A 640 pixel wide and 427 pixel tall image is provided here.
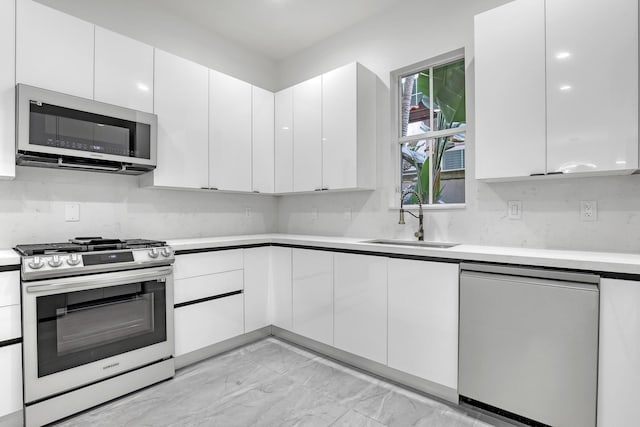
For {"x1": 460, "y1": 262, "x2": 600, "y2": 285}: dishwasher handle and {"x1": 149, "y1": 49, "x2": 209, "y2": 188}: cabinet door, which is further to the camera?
{"x1": 149, "y1": 49, "x2": 209, "y2": 188}: cabinet door

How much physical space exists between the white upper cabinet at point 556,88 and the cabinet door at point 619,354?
0.67 metres

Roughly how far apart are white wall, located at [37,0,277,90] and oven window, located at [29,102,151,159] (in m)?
0.96

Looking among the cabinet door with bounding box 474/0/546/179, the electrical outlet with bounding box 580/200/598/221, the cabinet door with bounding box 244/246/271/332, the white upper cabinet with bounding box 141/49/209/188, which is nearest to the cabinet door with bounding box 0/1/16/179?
the white upper cabinet with bounding box 141/49/209/188

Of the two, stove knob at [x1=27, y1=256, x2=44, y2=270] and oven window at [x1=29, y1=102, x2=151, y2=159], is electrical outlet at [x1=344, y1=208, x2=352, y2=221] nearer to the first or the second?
oven window at [x1=29, y1=102, x2=151, y2=159]

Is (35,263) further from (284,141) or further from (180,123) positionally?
(284,141)

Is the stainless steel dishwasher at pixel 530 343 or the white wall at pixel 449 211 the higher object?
the white wall at pixel 449 211

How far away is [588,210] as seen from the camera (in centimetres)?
197

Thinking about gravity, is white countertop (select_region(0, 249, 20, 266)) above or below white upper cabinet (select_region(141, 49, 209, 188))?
below

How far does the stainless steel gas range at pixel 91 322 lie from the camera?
174cm

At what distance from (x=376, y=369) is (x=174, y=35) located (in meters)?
3.35

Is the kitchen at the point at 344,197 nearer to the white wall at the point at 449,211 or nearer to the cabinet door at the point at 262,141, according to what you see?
the white wall at the point at 449,211

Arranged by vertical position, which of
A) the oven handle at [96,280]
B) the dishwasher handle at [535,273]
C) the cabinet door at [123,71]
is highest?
the cabinet door at [123,71]

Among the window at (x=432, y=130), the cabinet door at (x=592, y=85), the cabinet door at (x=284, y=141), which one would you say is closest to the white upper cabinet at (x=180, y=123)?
the cabinet door at (x=284, y=141)

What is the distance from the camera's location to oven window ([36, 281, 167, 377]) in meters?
1.79
